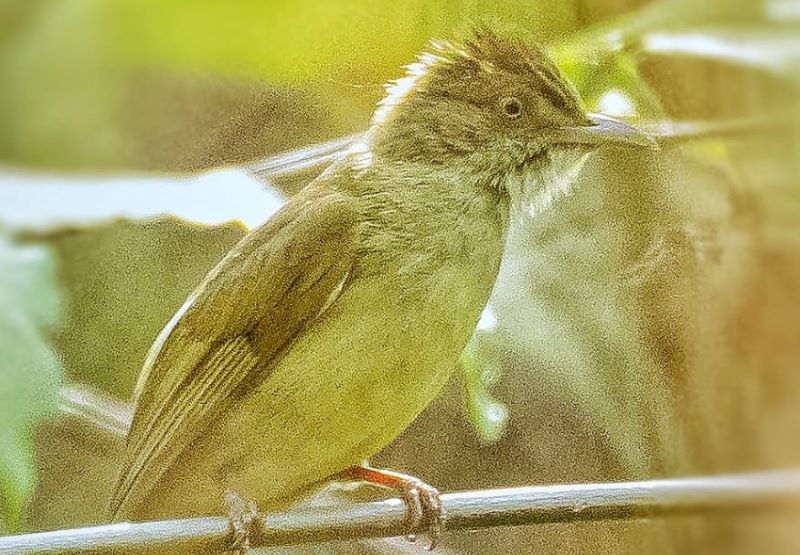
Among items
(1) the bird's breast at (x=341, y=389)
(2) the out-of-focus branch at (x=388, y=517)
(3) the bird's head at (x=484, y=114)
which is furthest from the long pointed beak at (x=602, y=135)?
(2) the out-of-focus branch at (x=388, y=517)

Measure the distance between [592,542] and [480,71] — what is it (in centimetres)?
42

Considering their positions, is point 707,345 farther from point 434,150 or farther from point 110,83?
point 110,83

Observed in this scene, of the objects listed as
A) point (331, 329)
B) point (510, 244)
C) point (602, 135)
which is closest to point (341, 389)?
point (331, 329)

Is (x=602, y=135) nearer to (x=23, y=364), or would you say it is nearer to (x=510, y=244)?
(x=510, y=244)

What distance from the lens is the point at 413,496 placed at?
80 cm

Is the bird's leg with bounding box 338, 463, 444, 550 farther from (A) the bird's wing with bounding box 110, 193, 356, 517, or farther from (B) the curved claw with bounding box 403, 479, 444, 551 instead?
(A) the bird's wing with bounding box 110, 193, 356, 517

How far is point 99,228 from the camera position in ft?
2.52

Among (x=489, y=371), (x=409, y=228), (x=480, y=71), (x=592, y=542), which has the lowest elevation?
(x=592, y=542)

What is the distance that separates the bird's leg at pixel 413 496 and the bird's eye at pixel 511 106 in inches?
12.3

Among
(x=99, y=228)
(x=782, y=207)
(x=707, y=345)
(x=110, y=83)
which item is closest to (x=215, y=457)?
(x=99, y=228)

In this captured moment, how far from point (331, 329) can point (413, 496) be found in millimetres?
155

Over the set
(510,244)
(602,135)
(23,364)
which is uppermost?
(602,135)

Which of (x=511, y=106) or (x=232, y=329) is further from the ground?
(x=511, y=106)

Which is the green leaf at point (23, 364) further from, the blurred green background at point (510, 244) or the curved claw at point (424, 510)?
the curved claw at point (424, 510)
